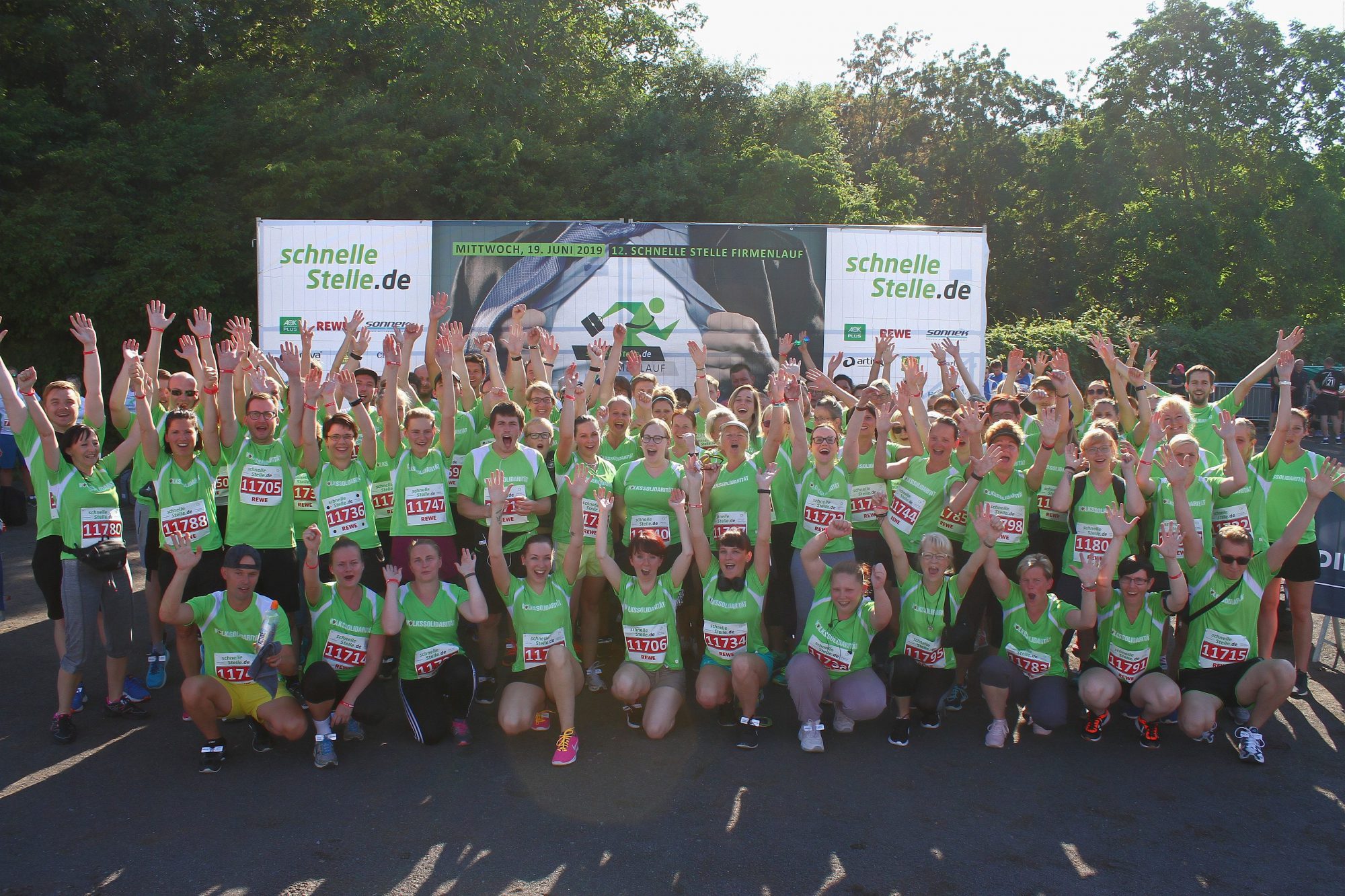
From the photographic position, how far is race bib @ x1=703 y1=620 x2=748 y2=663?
5652mm

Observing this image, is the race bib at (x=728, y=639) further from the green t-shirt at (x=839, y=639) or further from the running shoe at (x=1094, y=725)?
the running shoe at (x=1094, y=725)

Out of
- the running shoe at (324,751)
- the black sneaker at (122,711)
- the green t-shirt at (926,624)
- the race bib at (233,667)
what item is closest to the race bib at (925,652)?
the green t-shirt at (926,624)

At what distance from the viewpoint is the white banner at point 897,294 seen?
12086mm

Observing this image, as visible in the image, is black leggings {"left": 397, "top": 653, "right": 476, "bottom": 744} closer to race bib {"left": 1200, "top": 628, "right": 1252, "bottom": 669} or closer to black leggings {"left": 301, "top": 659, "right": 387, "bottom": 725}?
black leggings {"left": 301, "top": 659, "right": 387, "bottom": 725}

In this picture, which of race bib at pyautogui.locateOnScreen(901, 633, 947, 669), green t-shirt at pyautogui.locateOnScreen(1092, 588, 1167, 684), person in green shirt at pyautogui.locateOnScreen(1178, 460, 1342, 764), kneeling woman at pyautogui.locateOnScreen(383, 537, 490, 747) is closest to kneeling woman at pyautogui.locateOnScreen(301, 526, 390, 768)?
kneeling woman at pyautogui.locateOnScreen(383, 537, 490, 747)

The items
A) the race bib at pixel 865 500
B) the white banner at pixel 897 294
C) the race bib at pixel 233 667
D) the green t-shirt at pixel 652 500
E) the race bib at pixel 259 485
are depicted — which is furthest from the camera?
the white banner at pixel 897 294

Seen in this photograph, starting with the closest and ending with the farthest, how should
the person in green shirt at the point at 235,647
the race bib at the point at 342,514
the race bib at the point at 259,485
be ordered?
the person in green shirt at the point at 235,647, the race bib at the point at 259,485, the race bib at the point at 342,514

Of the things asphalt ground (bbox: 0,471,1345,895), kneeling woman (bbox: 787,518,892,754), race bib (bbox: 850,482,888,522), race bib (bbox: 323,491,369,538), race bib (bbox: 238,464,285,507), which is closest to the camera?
asphalt ground (bbox: 0,471,1345,895)

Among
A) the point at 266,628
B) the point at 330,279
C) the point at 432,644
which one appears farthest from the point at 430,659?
the point at 330,279

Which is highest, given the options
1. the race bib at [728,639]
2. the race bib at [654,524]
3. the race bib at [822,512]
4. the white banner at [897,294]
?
the white banner at [897,294]

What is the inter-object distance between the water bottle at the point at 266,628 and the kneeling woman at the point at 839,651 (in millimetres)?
2786

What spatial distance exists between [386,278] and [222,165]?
9590 mm

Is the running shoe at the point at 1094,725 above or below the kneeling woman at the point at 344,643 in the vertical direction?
below

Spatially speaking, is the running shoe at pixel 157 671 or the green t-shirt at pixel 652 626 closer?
the green t-shirt at pixel 652 626
